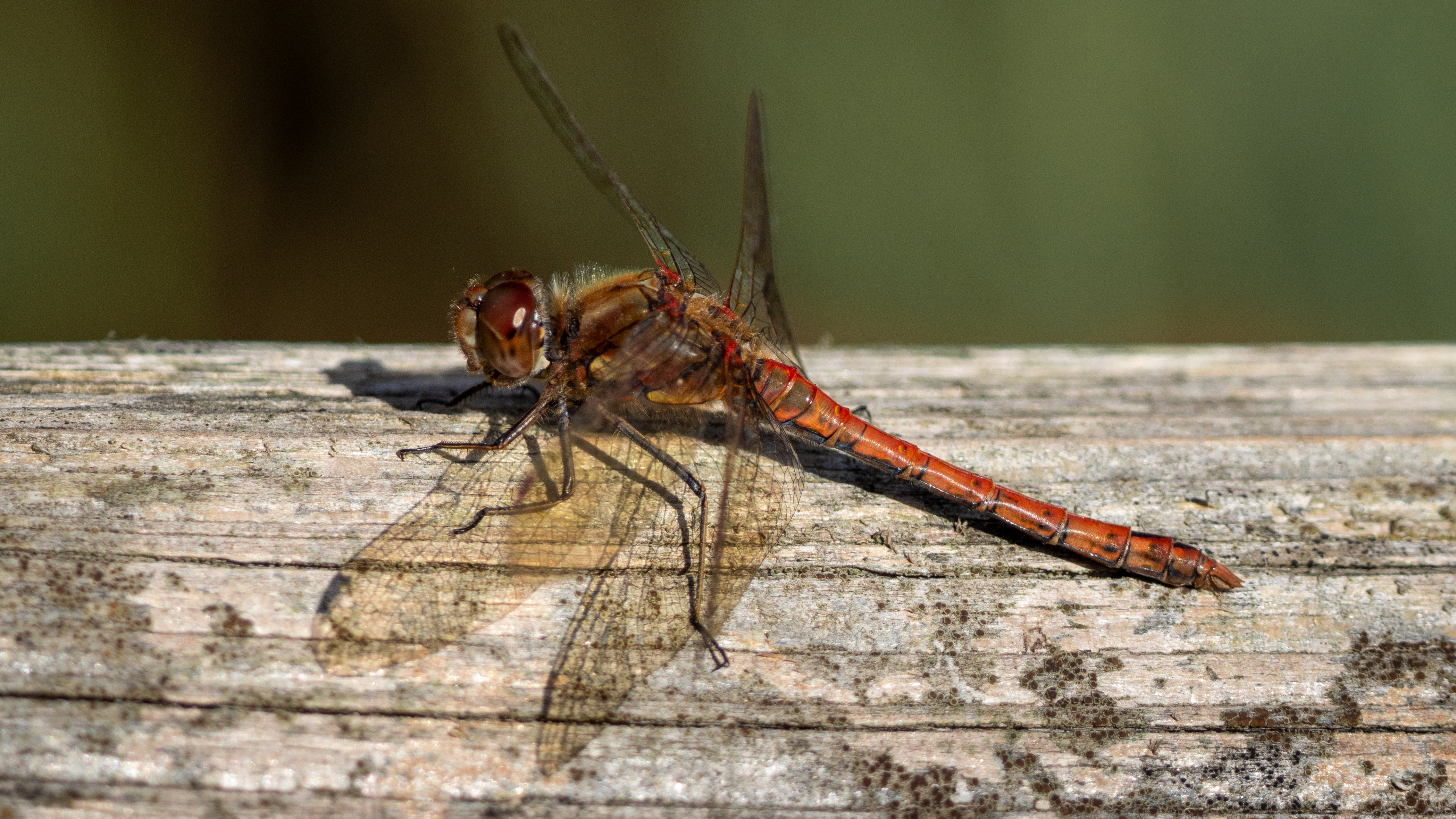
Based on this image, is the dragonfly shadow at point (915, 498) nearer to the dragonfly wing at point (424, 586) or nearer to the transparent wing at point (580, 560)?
the transparent wing at point (580, 560)

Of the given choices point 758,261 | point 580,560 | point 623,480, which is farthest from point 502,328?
point 758,261

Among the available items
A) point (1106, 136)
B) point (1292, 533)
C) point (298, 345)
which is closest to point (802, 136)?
point (1106, 136)

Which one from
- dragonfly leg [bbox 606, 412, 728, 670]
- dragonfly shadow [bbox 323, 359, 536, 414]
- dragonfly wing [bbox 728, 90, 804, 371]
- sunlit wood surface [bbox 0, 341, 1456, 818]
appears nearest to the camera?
sunlit wood surface [bbox 0, 341, 1456, 818]

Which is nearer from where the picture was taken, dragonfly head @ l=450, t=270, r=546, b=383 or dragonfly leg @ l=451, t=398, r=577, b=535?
dragonfly leg @ l=451, t=398, r=577, b=535

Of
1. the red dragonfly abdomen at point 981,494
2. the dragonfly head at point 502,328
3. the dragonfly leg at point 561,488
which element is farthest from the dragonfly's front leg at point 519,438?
the red dragonfly abdomen at point 981,494

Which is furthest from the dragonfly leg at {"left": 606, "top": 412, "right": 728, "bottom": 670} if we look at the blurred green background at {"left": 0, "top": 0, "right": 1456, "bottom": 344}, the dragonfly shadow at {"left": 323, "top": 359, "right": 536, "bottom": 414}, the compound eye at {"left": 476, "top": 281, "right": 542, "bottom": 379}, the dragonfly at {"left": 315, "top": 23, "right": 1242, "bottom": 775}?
the blurred green background at {"left": 0, "top": 0, "right": 1456, "bottom": 344}

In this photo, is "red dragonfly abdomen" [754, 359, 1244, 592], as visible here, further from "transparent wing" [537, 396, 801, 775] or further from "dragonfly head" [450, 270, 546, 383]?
"dragonfly head" [450, 270, 546, 383]
